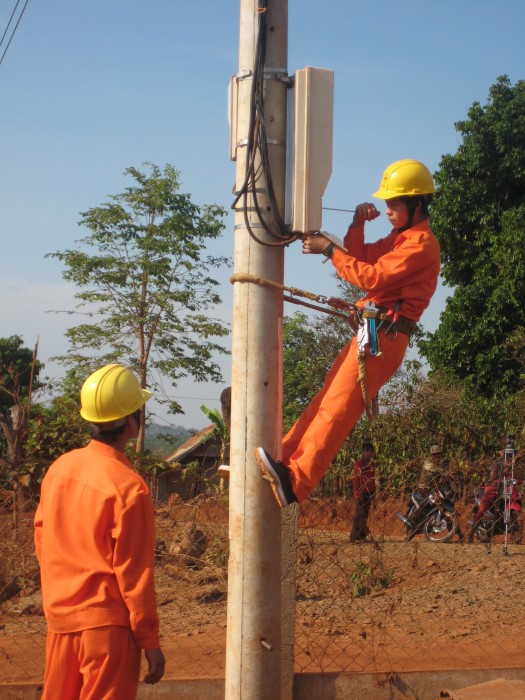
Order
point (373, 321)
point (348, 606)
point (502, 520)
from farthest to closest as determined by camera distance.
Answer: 1. point (502, 520)
2. point (348, 606)
3. point (373, 321)

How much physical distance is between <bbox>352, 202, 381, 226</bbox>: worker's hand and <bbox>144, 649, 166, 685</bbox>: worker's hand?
226 cm

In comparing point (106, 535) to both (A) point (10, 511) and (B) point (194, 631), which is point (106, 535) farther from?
(A) point (10, 511)

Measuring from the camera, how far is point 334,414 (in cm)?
388

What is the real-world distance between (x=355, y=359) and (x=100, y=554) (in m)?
1.44

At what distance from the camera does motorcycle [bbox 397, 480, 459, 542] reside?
10797 mm

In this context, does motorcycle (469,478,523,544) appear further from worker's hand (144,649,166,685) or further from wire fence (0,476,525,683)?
worker's hand (144,649,166,685)

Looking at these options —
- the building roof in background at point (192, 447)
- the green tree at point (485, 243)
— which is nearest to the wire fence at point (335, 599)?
the green tree at point (485, 243)

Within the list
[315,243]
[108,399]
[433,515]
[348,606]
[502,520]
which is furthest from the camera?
[433,515]

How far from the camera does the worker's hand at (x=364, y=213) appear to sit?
4344 millimetres

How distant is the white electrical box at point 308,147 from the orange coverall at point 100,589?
1.32 m

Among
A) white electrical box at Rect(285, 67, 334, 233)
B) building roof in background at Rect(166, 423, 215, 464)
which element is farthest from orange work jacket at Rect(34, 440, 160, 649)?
building roof in background at Rect(166, 423, 215, 464)

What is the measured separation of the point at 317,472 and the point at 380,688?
5.83ft

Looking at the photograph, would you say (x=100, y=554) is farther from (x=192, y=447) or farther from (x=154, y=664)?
(x=192, y=447)

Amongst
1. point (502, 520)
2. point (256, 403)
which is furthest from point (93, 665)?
point (502, 520)
